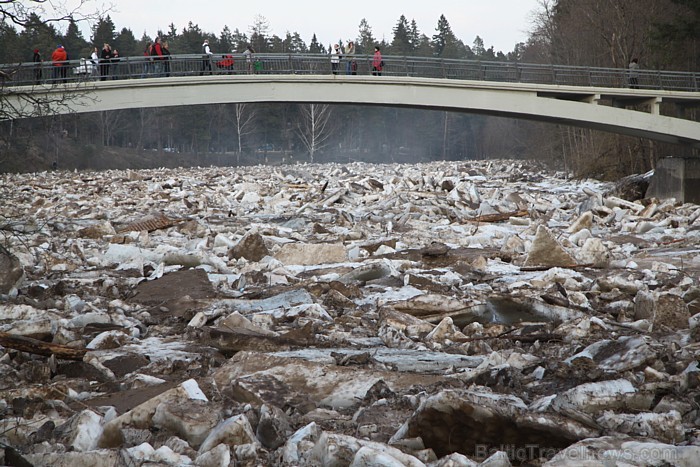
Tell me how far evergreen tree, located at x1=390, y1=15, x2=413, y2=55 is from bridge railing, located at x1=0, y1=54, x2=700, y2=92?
54398mm

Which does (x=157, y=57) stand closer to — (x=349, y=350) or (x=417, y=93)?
(x=417, y=93)

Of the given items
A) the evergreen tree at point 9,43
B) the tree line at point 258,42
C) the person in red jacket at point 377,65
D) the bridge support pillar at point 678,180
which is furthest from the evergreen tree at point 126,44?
the evergreen tree at point 9,43

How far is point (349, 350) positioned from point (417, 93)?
15.8 m

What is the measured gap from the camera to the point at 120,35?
5703 cm

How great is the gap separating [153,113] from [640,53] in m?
42.7

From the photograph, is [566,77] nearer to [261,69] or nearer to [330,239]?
[261,69]

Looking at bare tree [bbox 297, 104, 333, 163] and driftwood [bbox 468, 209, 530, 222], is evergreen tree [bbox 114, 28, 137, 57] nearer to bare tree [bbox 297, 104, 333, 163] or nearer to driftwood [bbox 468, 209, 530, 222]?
bare tree [bbox 297, 104, 333, 163]

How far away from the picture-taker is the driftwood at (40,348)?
466cm

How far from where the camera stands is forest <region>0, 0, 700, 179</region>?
77.1 ft

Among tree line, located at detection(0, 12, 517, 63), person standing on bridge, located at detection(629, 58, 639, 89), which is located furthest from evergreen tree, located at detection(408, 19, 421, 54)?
person standing on bridge, located at detection(629, 58, 639, 89)

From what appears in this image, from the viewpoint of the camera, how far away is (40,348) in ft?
15.4

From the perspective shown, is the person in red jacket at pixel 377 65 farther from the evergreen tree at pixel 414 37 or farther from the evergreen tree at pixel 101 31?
the evergreen tree at pixel 414 37

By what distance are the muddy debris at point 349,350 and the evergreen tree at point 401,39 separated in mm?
68168

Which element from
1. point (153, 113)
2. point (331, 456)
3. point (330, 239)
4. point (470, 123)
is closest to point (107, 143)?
point (153, 113)
